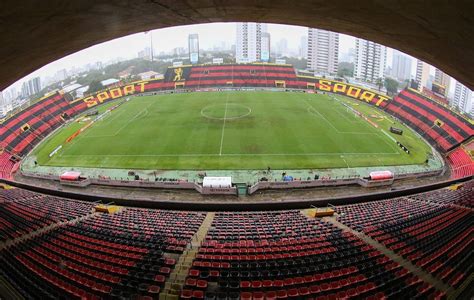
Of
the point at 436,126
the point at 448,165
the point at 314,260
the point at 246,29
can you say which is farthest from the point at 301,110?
the point at 246,29

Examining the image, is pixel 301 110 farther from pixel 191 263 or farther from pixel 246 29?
pixel 246 29

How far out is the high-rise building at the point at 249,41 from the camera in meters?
159

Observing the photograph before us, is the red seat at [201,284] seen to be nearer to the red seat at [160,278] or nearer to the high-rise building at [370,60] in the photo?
the red seat at [160,278]

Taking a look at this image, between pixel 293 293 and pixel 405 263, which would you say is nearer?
pixel 293 293

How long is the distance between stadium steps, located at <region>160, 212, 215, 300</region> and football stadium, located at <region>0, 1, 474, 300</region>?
0.08 m

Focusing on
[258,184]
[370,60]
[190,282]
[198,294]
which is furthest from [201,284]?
[370,60]

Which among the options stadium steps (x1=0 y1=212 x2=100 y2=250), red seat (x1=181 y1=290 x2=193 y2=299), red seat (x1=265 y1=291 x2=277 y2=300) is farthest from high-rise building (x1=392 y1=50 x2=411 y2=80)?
red seat (x1=181 y1=290 x2=193 y2=299)

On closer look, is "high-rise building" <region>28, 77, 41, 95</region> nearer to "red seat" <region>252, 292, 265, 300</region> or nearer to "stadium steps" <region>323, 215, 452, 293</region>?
"stadium steps" <region>323, 215, 452, 293</region>

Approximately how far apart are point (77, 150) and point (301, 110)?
35.0m

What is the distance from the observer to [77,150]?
123ft

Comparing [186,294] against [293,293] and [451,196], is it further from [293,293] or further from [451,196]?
[451,196]

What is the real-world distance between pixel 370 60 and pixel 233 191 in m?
116

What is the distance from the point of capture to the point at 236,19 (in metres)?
10.7

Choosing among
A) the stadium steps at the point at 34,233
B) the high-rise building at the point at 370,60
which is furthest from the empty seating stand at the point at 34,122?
the high-rise building at the point at 370,60
